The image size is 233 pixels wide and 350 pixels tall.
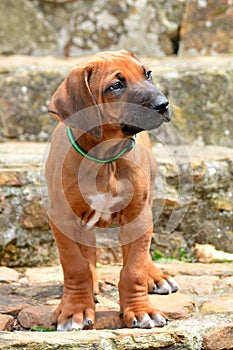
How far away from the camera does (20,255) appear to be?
536cm

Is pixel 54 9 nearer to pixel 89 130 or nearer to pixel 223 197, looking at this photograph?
pixel 223 197

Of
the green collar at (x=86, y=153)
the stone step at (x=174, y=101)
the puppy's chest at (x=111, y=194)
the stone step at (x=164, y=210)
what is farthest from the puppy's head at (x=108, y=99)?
the stone step at (x=174, y=101)

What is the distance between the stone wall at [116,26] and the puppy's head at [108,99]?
337cm

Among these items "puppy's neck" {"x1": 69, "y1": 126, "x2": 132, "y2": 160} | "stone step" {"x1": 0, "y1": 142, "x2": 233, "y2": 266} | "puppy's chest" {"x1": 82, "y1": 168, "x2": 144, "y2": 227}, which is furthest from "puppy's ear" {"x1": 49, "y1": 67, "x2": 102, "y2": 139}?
"stone step" {"x1": 0, "y1": 142, "x2": 233, "y2": 266}

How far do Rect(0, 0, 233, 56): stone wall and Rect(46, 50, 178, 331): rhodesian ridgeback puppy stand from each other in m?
3.26

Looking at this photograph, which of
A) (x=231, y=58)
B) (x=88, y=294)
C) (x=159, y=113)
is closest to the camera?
(x=159, y=113)

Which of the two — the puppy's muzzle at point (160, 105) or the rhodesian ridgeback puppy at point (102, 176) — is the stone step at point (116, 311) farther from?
the puppy's muzzle at point (160, 105)

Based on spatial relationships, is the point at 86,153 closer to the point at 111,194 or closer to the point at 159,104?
the point at 111,194

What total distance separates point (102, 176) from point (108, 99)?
45cm

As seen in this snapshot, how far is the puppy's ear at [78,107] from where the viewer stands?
12.7 ft

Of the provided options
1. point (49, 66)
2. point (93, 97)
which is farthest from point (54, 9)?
point (93, 97)

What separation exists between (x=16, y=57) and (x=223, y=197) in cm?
279

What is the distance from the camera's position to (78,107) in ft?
12.8

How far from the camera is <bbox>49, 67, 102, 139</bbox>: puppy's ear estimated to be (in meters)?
3.88
